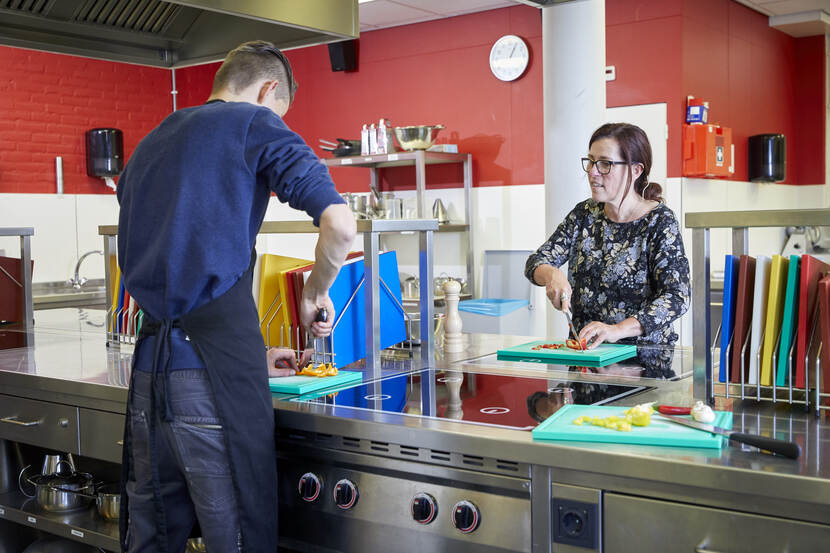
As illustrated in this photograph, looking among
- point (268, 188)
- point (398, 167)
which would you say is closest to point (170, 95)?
point (398, 167)

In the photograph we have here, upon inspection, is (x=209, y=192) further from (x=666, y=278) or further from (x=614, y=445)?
(x=666, y=278)

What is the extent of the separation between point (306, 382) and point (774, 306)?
101cm

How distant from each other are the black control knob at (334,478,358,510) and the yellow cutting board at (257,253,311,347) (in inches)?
25.4

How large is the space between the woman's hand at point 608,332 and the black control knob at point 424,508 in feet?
2.67

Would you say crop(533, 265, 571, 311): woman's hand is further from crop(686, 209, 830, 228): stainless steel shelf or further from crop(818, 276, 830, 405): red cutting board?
crop(818, 276, 830, 405): red cutting board

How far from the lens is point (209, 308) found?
5.50ft

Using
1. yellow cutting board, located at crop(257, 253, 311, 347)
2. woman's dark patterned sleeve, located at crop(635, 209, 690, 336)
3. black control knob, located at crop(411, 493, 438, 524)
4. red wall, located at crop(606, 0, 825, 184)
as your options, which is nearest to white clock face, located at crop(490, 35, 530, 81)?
red wall, located at crop(606, 0, 825, 184)

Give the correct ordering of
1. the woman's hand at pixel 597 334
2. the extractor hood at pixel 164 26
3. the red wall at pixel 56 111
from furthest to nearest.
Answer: the red wall at pixel 56 111 → the extractor hood at pixel 164 26 → the woman's hand at pixel 597 334

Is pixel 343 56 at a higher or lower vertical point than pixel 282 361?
higher

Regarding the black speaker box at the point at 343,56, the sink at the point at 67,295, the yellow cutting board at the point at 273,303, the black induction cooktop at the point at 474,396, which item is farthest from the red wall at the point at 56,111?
the black induction cooktop at the point at 474,396

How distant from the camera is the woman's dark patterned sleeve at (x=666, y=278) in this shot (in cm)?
234

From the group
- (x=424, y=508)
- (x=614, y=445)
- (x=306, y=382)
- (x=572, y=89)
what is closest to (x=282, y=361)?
(x=306, y=382)

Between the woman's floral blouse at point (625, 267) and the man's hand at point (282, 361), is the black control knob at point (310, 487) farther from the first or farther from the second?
the woman's floral blouse at point (625, 267)

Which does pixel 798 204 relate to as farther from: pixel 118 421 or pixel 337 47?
pixel 118 421
